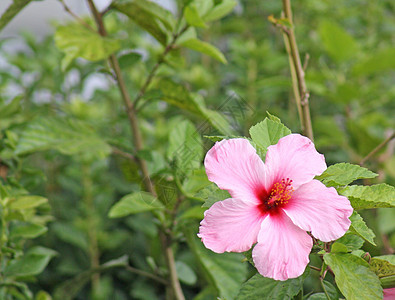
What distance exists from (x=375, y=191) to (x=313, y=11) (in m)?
1.04

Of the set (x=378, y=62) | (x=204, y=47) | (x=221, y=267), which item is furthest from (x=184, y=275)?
(x=378, y=62)

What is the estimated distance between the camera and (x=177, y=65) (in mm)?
625

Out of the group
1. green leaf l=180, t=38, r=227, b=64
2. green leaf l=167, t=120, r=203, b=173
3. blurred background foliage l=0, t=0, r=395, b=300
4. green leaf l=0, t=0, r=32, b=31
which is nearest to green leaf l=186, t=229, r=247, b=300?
blurred background foliage l=0, t=0, r=395, b=300

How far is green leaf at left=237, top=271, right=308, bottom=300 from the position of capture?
0.33 meters

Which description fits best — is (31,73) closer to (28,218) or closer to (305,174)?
(28,218)

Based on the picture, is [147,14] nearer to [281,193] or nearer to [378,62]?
[281,193]

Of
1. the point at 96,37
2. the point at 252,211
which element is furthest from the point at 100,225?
the point at 252,211

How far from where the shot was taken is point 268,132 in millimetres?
338

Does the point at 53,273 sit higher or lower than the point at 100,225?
lower

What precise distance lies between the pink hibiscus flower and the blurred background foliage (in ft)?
0.12

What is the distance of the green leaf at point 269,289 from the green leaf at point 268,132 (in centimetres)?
10

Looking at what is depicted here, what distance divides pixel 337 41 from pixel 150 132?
1.50ft

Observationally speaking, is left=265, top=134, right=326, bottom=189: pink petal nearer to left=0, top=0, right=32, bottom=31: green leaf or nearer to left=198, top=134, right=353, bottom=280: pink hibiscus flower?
left=198, top=134, right=353, bottom=280: pink hibiscus flower

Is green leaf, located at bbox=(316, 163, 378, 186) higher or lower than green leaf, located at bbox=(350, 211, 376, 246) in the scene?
higher
